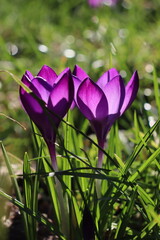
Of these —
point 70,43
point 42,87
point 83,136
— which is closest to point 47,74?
point 42,87

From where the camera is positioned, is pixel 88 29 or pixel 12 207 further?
pixel 88 29

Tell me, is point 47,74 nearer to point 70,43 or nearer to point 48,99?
point 48,99

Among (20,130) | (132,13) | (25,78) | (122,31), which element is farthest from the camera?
(132,13)

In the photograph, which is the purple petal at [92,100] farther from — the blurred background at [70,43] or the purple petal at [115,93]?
the blurred background at [70,43]

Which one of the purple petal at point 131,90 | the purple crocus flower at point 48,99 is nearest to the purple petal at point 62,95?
the purple crocus flower at point 48,99

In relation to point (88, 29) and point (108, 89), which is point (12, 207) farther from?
point (88, 29)

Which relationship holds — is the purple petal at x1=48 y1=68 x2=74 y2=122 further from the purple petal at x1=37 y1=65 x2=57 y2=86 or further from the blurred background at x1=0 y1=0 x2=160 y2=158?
the blurred background at x1=0 y1=0 x2=160 y2=158

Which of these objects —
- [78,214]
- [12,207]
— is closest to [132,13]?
[12,207]

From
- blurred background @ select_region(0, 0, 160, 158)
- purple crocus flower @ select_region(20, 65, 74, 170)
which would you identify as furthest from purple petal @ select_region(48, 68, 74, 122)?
blurred background @ select_region(0, 0, 160, 158)
